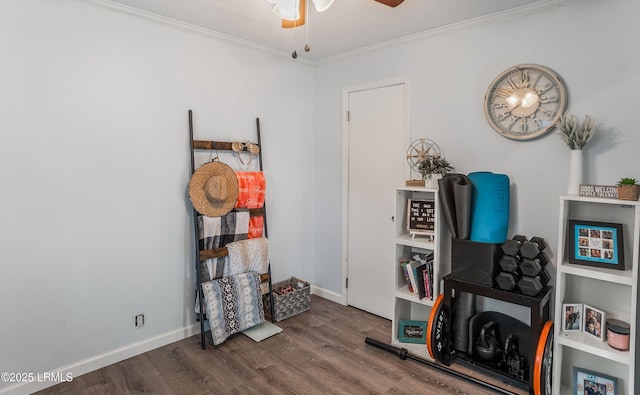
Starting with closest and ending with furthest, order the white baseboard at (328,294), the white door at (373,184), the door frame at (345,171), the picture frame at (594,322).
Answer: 1. the picture frame at (594,322)
2. the white door at (373,184)
3. the door frame at (345,171)
4. the white baseboard at (328,294)

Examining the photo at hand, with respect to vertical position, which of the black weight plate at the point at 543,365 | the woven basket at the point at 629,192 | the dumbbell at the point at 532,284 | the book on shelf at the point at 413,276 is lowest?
the black weight plate at the point at 543,365

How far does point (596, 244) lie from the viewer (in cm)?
208

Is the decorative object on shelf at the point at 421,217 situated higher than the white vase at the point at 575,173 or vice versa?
the white vase at the point at 575,173

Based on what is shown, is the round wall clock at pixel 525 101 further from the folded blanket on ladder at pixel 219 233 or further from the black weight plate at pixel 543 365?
the folded blanket on ladder at pixel 219 233

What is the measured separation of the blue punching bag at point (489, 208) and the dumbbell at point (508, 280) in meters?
0.21

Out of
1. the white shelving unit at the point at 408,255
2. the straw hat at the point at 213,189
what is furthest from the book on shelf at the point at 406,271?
the straw hat at the point at 213,189

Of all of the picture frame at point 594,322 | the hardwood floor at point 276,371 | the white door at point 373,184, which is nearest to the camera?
the picture frame at point 594,322

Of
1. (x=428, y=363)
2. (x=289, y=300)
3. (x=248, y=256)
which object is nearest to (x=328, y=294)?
(x=289, y=300)

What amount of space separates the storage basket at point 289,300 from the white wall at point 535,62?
1.43 meters

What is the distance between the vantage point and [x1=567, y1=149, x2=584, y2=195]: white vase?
2.13 metres

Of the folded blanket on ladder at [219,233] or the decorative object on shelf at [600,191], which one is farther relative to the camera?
the folded blanket on ladder at [219,233]

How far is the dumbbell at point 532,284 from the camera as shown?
216 centimetres

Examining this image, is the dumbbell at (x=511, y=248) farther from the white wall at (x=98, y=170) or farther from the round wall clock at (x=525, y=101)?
the white wall at (x=98, y=170)

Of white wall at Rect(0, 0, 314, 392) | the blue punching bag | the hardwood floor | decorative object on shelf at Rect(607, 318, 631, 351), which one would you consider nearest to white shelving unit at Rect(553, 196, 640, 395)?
decorative object on shelf at Rect(607, 318, 631, 351)
